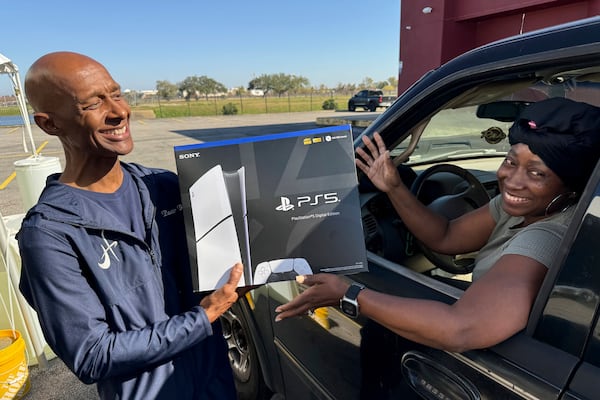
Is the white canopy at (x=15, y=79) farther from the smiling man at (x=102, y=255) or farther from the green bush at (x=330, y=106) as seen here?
the green bush at (x=330, y=106)

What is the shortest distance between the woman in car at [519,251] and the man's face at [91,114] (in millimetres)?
715

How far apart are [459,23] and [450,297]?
513 inches

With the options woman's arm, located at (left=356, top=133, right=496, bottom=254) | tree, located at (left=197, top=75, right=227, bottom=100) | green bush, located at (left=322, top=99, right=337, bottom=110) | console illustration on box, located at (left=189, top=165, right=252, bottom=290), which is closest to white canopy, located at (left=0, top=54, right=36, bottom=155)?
console illustration on box, located at (left=189, top=165, right=252, bottom=290)

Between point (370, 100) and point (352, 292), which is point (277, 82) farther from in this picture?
point (352, 292)

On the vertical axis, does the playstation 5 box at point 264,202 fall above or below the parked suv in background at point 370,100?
above

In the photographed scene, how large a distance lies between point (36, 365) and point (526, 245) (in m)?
3.38

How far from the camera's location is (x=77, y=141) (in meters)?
1.16

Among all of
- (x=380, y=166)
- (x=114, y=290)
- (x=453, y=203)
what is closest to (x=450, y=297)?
(x=380, y=166)

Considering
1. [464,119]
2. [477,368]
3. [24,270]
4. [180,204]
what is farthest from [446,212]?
[24,270]

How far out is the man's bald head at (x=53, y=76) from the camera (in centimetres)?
108

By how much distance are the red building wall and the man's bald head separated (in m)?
11.0

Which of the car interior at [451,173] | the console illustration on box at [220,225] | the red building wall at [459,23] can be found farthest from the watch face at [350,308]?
the red building wall at [459,23]

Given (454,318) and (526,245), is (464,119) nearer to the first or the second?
(526,245)

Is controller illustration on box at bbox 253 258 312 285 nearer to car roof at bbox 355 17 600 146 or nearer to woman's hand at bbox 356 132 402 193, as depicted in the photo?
woman's hand at bbox 356 132 402 193
